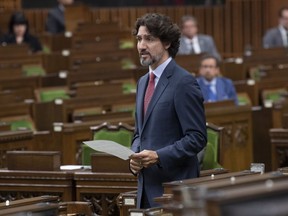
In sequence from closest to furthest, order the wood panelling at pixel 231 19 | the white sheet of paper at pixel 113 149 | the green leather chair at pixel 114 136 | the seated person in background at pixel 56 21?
the white sheet of paper at pixel 113 149, the green leather chair at pixel 114 136, the seated person in background at pixel 56 21, the wood panelling at pixel 231 19

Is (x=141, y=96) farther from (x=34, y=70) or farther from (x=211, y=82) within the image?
(x=34, y=70)

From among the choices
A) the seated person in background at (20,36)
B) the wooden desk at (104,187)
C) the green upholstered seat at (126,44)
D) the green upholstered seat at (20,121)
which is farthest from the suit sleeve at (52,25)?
the wooden desk at (104,187)

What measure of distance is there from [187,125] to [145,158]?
0.26 metres

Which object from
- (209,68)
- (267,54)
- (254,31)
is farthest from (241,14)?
(209,68)

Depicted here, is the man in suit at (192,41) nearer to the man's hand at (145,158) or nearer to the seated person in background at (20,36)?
the seated person in background at (20,36)

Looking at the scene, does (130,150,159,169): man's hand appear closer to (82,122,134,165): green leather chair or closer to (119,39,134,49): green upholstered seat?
(82,122,134,165): green leather chair

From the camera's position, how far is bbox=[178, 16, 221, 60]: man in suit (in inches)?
513

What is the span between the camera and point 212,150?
6965mm

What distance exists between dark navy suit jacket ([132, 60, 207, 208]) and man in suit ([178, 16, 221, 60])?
25.8ft

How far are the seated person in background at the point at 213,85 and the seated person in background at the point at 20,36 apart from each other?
3783mm

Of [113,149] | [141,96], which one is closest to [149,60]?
[141,96]

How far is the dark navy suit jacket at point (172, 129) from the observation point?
5008mm

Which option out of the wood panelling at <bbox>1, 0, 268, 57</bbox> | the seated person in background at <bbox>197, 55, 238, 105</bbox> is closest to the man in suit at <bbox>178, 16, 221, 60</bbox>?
the seated person in background at <bbox>197, 55, 238, 105</bbox>

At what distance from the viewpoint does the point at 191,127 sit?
500 centimetres
